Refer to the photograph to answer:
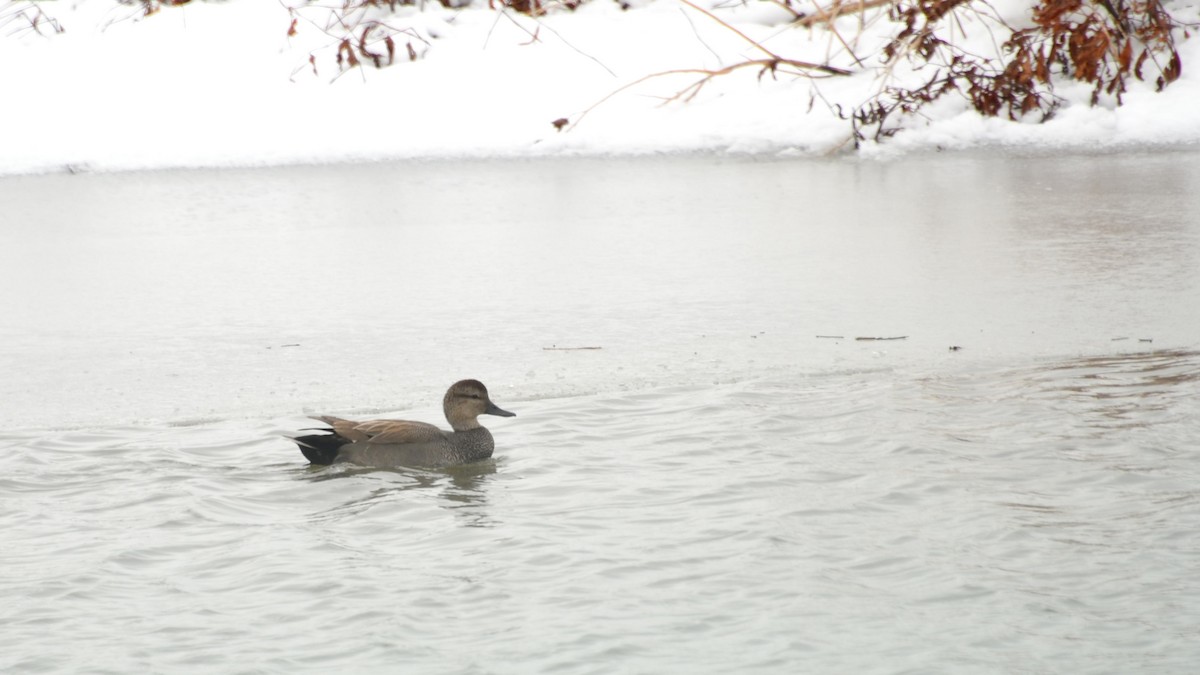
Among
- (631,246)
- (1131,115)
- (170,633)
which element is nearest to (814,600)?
(170,633)

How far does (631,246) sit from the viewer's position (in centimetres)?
809

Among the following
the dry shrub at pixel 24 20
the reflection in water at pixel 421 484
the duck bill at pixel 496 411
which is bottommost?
the reflection in water at pixel 421 484

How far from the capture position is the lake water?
3.81m

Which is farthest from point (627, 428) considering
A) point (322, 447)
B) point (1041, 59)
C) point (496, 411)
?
point (1041, 59)

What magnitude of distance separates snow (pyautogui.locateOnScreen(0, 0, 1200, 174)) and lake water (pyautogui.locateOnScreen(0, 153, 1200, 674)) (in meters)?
1.03

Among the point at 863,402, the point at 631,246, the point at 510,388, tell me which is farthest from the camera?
the point at 631,246

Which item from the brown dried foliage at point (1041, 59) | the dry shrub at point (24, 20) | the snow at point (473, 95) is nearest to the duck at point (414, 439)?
the snow at point (473, 95)

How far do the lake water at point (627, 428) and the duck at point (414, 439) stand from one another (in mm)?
91

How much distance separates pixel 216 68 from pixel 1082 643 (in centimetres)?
961

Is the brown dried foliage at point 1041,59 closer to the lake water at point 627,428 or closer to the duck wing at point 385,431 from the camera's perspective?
the lake water at point 627,428

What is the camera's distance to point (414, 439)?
551 cm

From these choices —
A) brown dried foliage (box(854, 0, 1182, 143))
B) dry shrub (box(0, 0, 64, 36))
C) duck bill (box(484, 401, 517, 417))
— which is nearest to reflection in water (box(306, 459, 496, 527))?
duck bill (box(484, 401, 517, 417))

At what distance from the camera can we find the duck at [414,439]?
5.35m

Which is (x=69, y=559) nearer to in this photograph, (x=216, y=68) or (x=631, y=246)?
(x=631, y=246)
